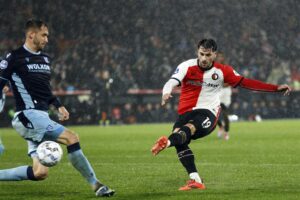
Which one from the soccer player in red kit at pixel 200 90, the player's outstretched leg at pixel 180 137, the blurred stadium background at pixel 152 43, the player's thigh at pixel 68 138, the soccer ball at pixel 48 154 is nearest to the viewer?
the soccer ball at pixel 48 154

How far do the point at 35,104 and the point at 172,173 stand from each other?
3359 mm

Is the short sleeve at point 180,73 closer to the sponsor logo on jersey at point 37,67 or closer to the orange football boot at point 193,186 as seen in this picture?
the orange football boot at point 193,186

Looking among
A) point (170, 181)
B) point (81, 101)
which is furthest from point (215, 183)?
point (81, 101)

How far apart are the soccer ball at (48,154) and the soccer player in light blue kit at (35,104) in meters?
0.17

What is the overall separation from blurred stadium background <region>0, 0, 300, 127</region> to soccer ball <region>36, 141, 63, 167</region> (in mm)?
24353

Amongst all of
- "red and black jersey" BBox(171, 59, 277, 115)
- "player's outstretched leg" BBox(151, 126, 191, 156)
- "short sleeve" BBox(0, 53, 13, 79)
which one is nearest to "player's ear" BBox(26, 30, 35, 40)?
"short sleeve" BBox(0, 53, 13, 79)

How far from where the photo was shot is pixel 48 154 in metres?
7.86

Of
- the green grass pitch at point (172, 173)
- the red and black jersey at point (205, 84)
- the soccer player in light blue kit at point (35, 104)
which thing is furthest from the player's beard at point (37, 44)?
the red and black jersey at point (205, 84)

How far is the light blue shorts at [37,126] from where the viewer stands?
8062 mm

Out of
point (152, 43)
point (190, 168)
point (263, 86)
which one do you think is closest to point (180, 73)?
point (263, 86)

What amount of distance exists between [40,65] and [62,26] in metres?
26.9

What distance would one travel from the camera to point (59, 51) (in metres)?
34.2

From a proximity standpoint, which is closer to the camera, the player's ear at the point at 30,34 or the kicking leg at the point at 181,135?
the player's ear at the point at 30,34

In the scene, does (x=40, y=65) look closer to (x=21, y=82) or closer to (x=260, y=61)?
(x=21, y=82)
